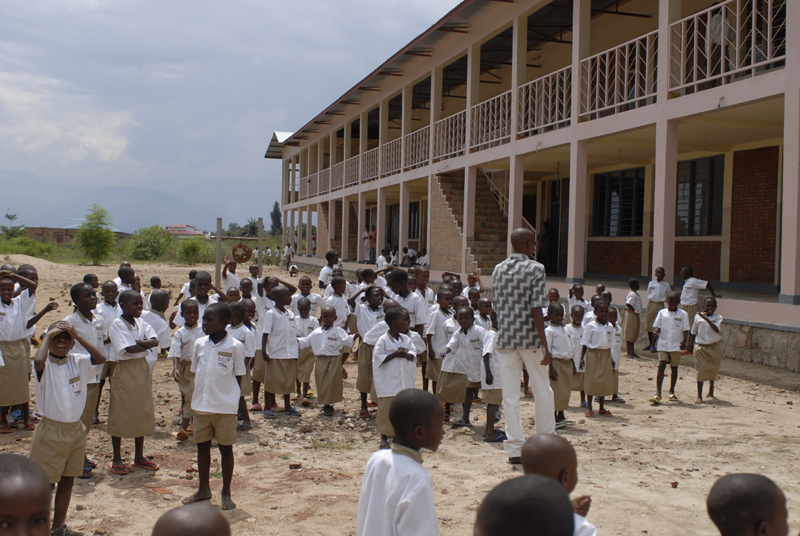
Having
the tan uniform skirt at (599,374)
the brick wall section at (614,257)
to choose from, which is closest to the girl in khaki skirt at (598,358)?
the tan uniform skirt at (599,374)

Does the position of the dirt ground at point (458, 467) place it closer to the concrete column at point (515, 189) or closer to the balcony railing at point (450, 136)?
the concrete column at point (515, 189)

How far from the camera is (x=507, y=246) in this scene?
1630 cm

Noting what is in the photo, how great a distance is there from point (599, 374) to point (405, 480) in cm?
531

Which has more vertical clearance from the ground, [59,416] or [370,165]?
[370,165]

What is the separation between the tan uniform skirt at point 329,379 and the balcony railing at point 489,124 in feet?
30.9

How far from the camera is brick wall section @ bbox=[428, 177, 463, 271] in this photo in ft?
56.8

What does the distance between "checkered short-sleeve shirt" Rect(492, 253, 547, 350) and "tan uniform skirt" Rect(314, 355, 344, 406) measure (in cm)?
236

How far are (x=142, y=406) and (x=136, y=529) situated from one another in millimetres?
1192

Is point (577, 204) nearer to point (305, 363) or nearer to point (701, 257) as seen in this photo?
point (701, 257)

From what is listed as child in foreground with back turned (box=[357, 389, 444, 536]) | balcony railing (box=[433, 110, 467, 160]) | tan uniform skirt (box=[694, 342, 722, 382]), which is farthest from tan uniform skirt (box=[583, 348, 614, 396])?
balcony railing (box=[433, 110, 467, 160])

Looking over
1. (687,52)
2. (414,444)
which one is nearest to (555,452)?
(414,444)

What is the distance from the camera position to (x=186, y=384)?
5992 mm

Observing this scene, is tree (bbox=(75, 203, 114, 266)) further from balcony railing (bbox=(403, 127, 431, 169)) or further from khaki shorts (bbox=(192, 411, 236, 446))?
khaki shorts (bbox=(192, 411, 236, 446))

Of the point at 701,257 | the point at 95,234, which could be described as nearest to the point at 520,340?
the point at 701,257
